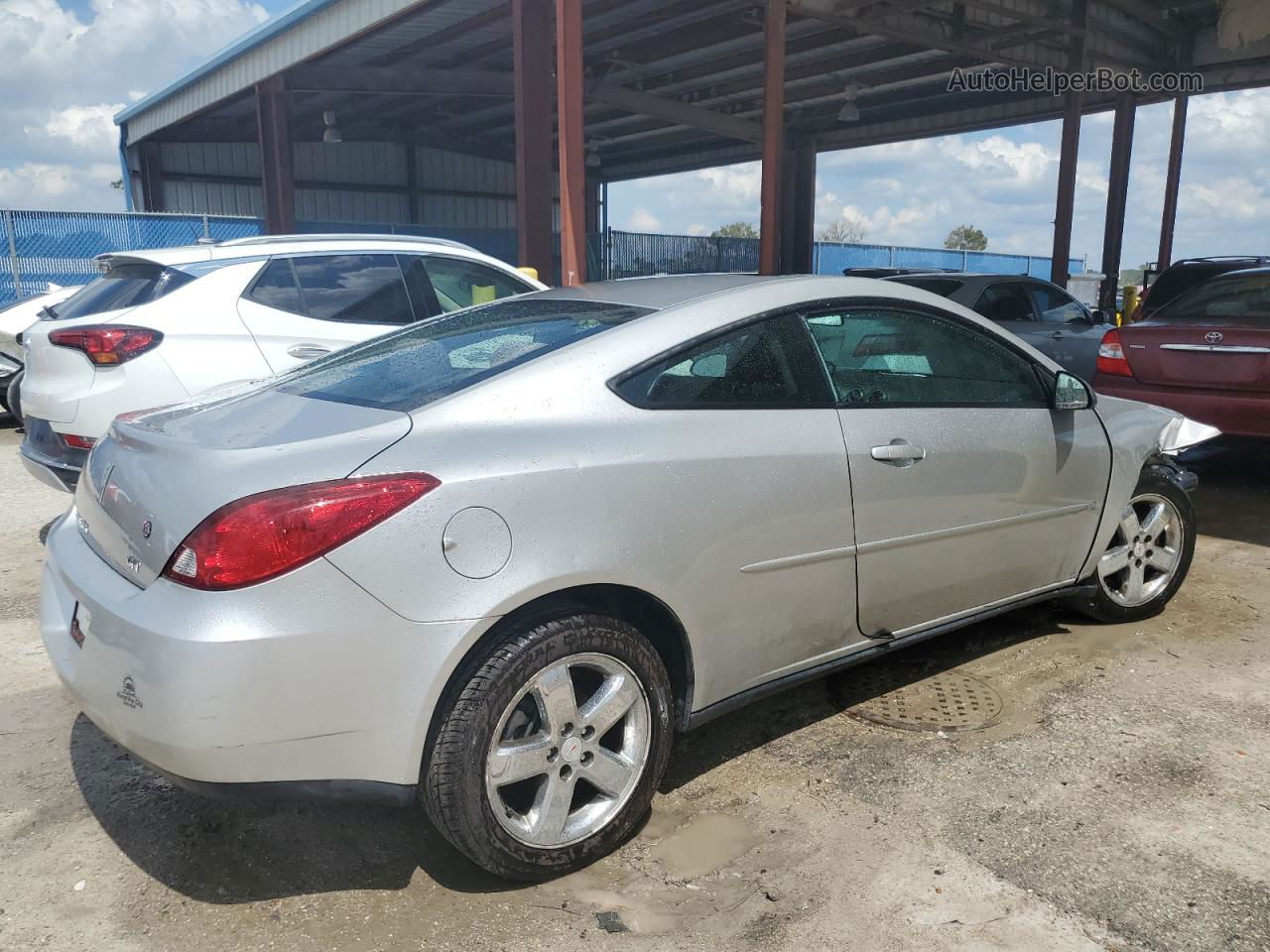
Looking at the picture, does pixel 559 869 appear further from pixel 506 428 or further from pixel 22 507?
pixel 22 507

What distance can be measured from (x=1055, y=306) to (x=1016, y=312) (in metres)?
0.58

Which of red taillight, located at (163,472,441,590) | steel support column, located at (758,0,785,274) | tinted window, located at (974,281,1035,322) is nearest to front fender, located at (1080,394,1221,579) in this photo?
red taillight, located at (163,472,441,590)

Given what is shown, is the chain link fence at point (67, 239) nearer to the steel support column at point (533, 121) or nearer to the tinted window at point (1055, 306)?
the steel support column at point (533, 121)

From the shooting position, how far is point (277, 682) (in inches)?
82.7

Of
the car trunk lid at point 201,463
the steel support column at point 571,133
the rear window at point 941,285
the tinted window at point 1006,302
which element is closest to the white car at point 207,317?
the car trunk lid at point 201,463

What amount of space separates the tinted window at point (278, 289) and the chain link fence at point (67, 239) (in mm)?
12433

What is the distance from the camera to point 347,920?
7.82ft

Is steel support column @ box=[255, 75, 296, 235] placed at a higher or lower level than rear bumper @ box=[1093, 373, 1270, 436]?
higher

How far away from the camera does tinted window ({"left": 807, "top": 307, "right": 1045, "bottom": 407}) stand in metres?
3.16

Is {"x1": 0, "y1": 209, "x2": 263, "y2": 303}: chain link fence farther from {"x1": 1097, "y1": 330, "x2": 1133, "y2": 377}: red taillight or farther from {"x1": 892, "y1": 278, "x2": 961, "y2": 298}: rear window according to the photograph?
A: {"x1": 1097, "y1": 330, "x2": 1133, "y2": 377}: red taillight

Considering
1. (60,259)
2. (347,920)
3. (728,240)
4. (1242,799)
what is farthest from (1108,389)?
(728,240)

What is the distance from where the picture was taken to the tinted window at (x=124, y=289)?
521 cm

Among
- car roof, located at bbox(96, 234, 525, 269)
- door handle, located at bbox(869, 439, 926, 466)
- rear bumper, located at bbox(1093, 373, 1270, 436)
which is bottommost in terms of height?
rear bumper, located at bbox(1093, 373, 1270, 436)

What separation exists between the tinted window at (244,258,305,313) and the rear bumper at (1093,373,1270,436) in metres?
5.31
